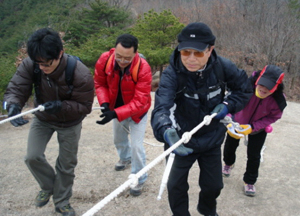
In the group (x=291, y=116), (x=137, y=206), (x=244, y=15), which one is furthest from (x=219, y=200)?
(x=244, y=15)

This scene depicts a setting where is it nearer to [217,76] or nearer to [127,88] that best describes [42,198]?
[127,88]

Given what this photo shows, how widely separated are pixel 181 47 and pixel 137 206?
1.90m

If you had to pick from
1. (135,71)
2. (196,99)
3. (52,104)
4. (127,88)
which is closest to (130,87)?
(127,88)

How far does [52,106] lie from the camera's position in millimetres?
2484

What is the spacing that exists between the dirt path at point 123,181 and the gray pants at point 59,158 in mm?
306

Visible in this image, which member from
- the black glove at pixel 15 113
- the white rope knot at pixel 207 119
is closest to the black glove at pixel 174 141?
the white rope knot at pixel 207 119

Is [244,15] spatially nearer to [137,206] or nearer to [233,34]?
[233,34]

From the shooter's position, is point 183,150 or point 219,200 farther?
point 219,200

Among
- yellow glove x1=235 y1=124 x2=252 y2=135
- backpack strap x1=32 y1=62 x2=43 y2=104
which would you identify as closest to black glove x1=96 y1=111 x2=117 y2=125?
backpack strap x1=32 y1=62 x2=43 y2=104

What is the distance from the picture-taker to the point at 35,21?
24.6 m

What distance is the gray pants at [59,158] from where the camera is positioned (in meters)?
2.70

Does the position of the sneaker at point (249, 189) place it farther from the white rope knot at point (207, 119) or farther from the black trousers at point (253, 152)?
the white rope knot at point (207, 119)

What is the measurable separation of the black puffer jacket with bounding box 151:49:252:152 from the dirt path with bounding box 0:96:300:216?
110cm

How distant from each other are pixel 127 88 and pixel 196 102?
41.5 inches
